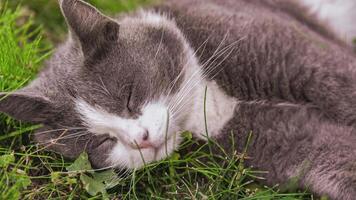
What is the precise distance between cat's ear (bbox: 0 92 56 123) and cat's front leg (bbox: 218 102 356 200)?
2.85 feet

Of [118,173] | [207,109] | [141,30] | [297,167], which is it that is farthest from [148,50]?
[297,167]

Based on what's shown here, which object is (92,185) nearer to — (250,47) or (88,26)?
(88,26)

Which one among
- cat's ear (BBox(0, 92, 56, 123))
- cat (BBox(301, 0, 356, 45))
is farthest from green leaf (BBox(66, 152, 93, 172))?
cat (BBox(301, 0, 356, 45))

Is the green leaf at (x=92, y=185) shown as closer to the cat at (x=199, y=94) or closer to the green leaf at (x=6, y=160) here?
the cat at (x=199, y=94)

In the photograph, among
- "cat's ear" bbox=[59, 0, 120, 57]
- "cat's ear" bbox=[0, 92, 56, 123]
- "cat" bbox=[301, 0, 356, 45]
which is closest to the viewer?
"cat's ear" bbox=[59, 0, 120, 57]

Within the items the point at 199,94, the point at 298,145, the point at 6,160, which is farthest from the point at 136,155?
the point at 298,145

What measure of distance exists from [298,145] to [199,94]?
0.56 m

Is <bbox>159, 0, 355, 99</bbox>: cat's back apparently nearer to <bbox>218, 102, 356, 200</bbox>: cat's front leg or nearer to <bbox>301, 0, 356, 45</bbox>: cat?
<bbox>218, 102, 356, 200</bbox>: cat's front leg

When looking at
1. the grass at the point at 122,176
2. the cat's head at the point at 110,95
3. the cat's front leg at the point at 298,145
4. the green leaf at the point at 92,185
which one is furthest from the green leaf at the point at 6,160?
the cat's front leg at the point at 298,145

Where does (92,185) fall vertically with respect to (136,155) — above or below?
below

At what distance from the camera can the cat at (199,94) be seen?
2.54 metres

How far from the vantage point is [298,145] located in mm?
2652

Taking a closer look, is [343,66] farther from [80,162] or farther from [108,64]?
[80,162]

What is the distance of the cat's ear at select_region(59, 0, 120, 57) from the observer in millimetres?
2420
